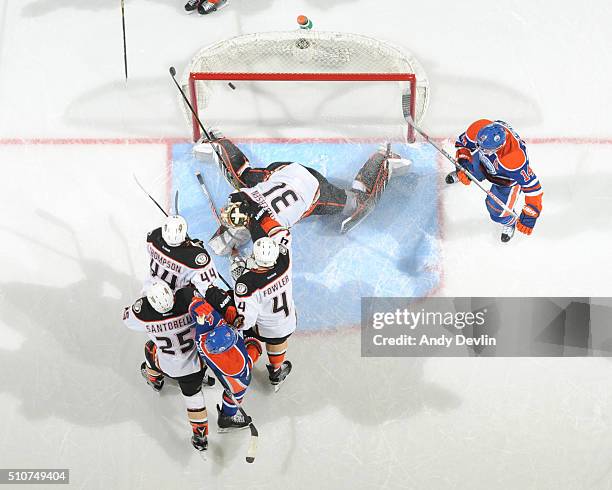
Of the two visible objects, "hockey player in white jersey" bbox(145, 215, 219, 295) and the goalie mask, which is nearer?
"hockey player in white jersey" bbox(145, 215, 219, 295)

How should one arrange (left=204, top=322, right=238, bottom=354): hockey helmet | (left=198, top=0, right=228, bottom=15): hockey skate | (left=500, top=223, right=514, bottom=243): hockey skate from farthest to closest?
(left=198, top=0, right=228, bottom=15): hockey skate, (left=500, top=223, right=514, bottom=243): hockey skate, (left=204, top=322, right=238, bottom=354): hockey helmet

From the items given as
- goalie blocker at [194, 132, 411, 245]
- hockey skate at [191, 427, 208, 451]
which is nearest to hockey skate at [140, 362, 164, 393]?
hockey skate at [191, 427, 208, 451]

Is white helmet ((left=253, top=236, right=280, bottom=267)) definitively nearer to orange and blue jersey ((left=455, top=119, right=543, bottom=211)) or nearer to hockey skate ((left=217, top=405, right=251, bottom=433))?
hockey skate ((left=217, top=405, right=251, bottom=433))

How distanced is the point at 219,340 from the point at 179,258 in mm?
553

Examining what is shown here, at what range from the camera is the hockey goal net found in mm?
5215

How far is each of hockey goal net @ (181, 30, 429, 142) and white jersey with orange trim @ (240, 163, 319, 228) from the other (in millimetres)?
708

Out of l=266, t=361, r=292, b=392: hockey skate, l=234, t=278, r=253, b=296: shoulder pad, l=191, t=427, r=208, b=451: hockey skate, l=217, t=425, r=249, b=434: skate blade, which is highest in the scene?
l=234, t=278, r=253, b=296: shoulder pad

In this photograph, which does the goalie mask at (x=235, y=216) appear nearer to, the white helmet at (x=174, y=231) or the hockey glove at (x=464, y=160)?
the white helmet at (x=174, y=231)

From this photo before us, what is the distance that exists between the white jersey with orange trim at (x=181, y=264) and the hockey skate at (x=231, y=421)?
0.64 metres

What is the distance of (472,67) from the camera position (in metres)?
5.45

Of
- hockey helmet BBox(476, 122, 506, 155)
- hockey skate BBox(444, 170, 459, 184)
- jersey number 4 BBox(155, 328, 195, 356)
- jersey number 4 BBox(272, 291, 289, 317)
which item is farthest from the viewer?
hockey skate BBox(444, 170, 459, 184)

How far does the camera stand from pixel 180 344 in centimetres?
393

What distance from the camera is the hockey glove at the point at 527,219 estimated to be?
15.1ft

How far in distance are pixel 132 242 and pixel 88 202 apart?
36 cm
